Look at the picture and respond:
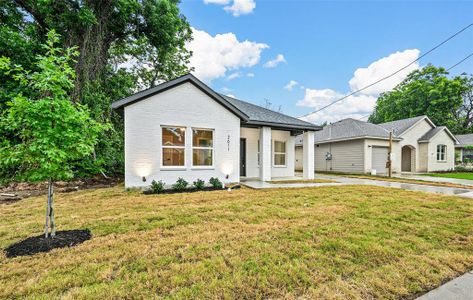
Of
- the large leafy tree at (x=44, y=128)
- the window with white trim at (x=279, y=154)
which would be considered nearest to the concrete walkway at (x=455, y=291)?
the large leafy tree at (x=44, y=128)

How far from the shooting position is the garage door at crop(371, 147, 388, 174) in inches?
631

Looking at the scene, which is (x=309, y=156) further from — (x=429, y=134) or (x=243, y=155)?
(x=429, y=134)

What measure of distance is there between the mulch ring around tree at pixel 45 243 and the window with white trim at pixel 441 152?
86.2 feet

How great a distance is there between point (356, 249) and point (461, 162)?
3083 cm

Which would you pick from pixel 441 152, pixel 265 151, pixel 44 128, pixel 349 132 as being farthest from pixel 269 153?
pixel 441 152

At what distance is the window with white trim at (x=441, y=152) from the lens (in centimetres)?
1874

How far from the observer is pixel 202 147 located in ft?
29.5

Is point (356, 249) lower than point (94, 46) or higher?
lower

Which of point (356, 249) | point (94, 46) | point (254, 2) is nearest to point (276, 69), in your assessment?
point (254, 2)

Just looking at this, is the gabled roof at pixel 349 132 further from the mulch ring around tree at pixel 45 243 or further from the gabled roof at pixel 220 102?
the mulch ring around tree at pixel 45 243

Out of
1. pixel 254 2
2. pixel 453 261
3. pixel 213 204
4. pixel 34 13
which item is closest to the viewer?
pixel 453 261

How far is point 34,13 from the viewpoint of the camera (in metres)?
10.3

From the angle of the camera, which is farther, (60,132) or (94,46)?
(94,46)

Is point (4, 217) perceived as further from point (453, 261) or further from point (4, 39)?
point (4, 39)
